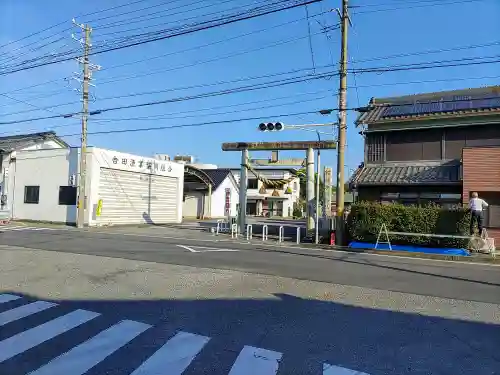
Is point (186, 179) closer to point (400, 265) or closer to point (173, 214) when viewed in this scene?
point (173, 214)

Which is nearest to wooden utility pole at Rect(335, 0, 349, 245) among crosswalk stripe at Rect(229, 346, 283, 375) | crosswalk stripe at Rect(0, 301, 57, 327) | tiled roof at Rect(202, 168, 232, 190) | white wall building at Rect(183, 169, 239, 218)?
crosswalk stripe at Rect(0, 301, 57, 327)

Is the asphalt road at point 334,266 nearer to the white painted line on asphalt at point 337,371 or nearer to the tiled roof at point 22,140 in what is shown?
the white painted line on asphalt at point 337,371

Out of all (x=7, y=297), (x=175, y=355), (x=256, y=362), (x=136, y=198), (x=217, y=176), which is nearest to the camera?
(x=256, y=362)

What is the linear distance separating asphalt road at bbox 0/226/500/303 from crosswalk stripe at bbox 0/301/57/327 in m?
4.49

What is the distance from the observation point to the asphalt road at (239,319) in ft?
14.8

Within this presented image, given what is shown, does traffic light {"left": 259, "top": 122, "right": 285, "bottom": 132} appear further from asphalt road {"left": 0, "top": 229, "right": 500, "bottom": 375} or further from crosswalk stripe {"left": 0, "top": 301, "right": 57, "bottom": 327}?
crosswalk stripe {"left": 0, "top": 301, "right": 57, "bottom": 327}

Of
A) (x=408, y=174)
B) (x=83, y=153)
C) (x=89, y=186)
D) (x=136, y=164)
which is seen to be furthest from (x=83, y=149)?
(x=408, y=174)

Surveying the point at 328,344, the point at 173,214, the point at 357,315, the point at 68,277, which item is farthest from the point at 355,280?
the point at 173,214

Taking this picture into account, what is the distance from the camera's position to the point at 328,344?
515 cm

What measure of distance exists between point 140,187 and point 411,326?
84.3 feet

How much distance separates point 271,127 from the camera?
59.4 feet

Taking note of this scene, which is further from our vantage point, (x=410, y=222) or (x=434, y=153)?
(x=434, y=153)

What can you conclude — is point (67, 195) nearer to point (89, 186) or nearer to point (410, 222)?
point (89, 186)

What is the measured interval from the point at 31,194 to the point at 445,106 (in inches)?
1000
